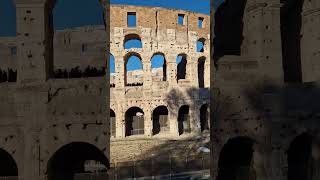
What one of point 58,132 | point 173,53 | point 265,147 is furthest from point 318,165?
point 173,53

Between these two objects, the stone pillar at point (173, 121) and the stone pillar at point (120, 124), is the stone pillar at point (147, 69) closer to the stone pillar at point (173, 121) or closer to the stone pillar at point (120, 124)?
the stone pillar at point (173, 121)

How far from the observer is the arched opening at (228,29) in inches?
463

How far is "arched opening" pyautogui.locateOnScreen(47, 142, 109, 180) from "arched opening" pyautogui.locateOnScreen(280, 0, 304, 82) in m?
7.25

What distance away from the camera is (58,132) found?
9.16 metres

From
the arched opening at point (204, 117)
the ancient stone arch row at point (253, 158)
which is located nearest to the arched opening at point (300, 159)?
the ancient stone arch row at point (253, 158)

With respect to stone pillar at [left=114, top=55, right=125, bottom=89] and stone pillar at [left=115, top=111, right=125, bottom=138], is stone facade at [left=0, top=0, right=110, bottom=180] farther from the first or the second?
Result: stone pillar at [left=114, top=55, right=125, bottom=89]

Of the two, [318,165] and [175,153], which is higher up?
[318,165]

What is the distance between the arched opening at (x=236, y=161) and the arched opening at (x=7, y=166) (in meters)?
6.79

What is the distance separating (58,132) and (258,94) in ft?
19.2

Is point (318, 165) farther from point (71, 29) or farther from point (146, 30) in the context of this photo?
point (146, 30)

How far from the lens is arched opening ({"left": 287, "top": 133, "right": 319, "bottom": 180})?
447 inches

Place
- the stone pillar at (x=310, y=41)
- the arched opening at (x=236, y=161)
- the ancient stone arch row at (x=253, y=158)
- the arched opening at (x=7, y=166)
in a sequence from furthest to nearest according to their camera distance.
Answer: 1. the arched opening at (x=236, y=161)
2. the arched opening at (x=7, y=166)
3. the stone pillar at (x=310, y=41)
4. the ancient stone arch row at (x=253, y=158)

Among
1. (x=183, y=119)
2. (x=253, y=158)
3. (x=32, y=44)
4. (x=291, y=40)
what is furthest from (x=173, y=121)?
(x=32, y=44)

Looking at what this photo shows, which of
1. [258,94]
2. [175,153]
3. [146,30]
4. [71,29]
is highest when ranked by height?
[146,30]
